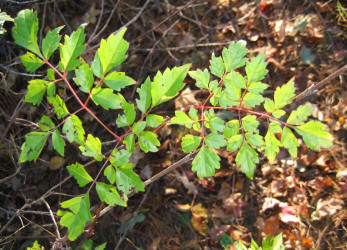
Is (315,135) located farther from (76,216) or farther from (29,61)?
(29,61)

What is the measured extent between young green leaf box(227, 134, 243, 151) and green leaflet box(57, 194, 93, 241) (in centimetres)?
69

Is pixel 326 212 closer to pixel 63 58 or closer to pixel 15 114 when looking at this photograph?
pixel 63 58

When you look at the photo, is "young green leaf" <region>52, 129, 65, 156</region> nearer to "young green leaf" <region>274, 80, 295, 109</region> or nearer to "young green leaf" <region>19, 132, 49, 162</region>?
"young green leaf" <region>19, 132, 49, 162</region>

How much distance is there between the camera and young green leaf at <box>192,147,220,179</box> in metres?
1.27

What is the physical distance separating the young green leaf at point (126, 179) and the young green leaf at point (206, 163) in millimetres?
259

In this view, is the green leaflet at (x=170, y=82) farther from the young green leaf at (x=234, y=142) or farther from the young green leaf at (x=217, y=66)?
the young green leaf at (x=234, y=142)

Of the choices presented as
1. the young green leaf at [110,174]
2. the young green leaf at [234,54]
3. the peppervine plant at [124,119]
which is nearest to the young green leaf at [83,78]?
the peppervine plant at [124,119]

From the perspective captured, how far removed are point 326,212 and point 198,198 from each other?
1018mm

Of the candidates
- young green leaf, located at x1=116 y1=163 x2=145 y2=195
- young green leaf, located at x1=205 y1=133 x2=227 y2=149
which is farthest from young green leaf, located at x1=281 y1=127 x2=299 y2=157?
young green leaf, located at x1=116 y1=163 x2=145 y2=195

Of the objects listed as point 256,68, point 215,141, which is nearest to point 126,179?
point 215,141

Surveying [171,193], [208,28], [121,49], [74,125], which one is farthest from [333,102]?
[74,125]

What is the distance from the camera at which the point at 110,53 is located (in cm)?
124

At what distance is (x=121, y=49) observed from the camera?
125 centimetres

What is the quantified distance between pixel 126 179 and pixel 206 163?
364 millimetres
